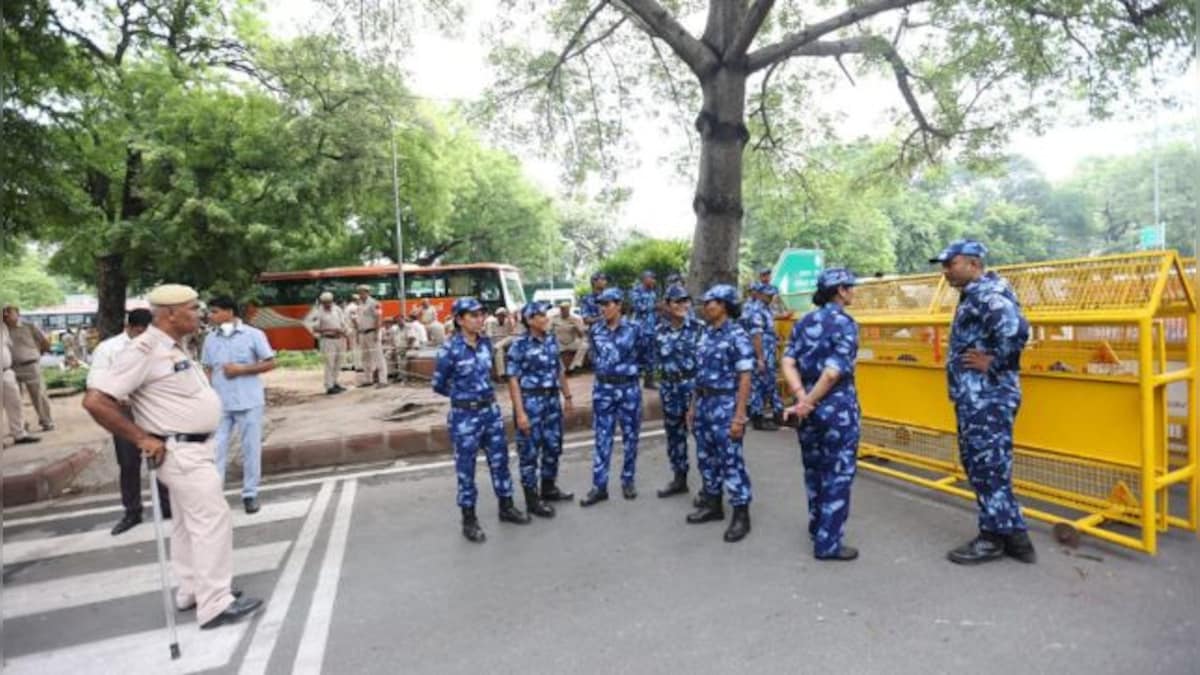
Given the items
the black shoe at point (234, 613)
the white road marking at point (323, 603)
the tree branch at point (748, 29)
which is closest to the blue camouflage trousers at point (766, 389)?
the tree branch at point (748, 29)

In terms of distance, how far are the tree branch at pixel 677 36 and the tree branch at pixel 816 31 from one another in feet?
1.87

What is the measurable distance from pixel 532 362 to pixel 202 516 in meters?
2.43

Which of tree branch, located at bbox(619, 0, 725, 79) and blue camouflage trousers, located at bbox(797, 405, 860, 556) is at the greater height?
tree branch, located at bbox(619, 0, 725, 79)

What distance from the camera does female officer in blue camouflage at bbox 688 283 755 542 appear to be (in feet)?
14.8

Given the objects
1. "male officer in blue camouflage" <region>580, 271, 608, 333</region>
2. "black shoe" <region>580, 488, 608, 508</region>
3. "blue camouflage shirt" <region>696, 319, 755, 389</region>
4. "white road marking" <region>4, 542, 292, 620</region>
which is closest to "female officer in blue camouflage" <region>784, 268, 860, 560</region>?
"blue camouflage shirt" <region>696, 319, 755, 389</region>

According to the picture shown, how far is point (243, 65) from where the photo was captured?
16.2 m

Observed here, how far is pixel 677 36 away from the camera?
9211 millimetres

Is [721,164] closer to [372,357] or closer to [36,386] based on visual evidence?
[372,357]

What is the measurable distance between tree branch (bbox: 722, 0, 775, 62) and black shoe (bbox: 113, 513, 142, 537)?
8.43 m

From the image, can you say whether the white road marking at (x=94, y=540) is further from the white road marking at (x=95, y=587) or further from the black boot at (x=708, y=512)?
the black boot at (x=708, y=512)

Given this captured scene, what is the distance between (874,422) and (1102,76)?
6833mm

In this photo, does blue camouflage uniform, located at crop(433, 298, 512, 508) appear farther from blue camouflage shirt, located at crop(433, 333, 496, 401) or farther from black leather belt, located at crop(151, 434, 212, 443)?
black leather belt, located at crop(151, 434, 212, 443)

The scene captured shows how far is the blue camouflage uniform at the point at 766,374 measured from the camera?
7.60 metres

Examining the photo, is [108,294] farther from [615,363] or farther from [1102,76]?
[1102,76]
